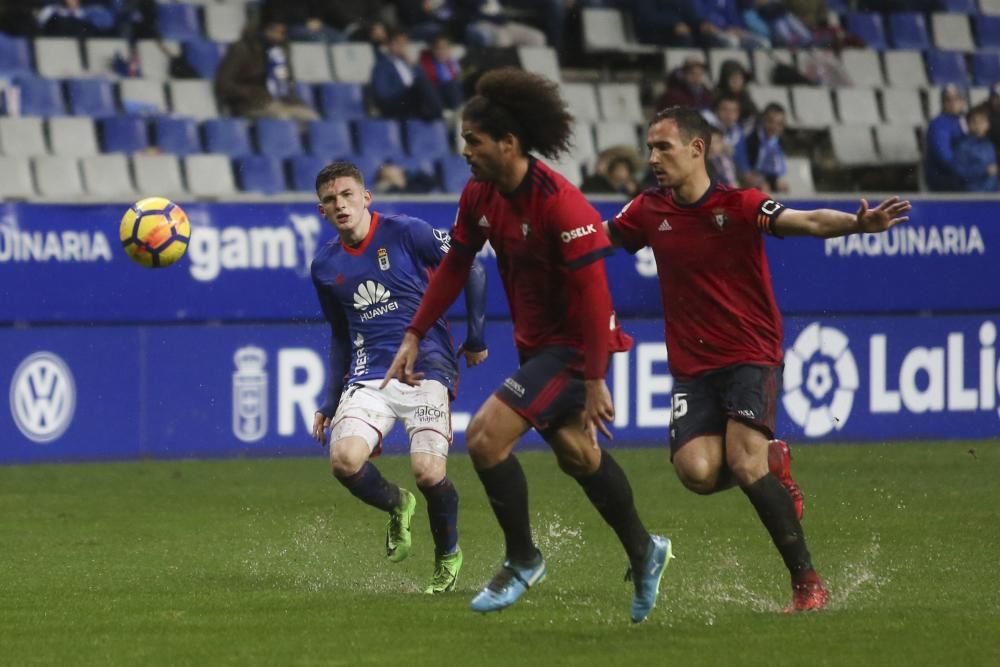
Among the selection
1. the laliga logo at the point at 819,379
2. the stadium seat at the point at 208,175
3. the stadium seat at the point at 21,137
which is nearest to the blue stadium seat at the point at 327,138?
the stadium seat at the point at 208,175

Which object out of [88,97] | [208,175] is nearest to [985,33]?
[208,175]

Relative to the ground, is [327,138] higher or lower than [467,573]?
higher

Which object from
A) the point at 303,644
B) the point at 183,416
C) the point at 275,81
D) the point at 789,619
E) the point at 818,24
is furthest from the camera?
the point at 818,24

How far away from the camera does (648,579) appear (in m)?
7.37

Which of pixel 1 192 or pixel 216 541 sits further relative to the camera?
pixel 1 192

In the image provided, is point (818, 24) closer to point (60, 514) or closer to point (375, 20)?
point (375, 20)

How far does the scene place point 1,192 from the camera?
16.4 metres

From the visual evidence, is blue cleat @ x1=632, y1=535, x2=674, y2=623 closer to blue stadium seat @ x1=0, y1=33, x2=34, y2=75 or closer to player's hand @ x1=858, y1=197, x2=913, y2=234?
player's hand @ x1=858, y1=197, x2=913, y2=234

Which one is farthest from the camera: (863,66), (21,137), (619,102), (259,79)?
(863,66)

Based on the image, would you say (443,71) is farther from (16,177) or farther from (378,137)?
(16,177)

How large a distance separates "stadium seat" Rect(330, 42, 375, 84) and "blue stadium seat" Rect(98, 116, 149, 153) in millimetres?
2410

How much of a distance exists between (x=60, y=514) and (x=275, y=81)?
7519mm

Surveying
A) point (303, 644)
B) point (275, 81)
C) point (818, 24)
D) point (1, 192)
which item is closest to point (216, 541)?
point (303, 644)

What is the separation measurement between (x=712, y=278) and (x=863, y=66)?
15168mm
